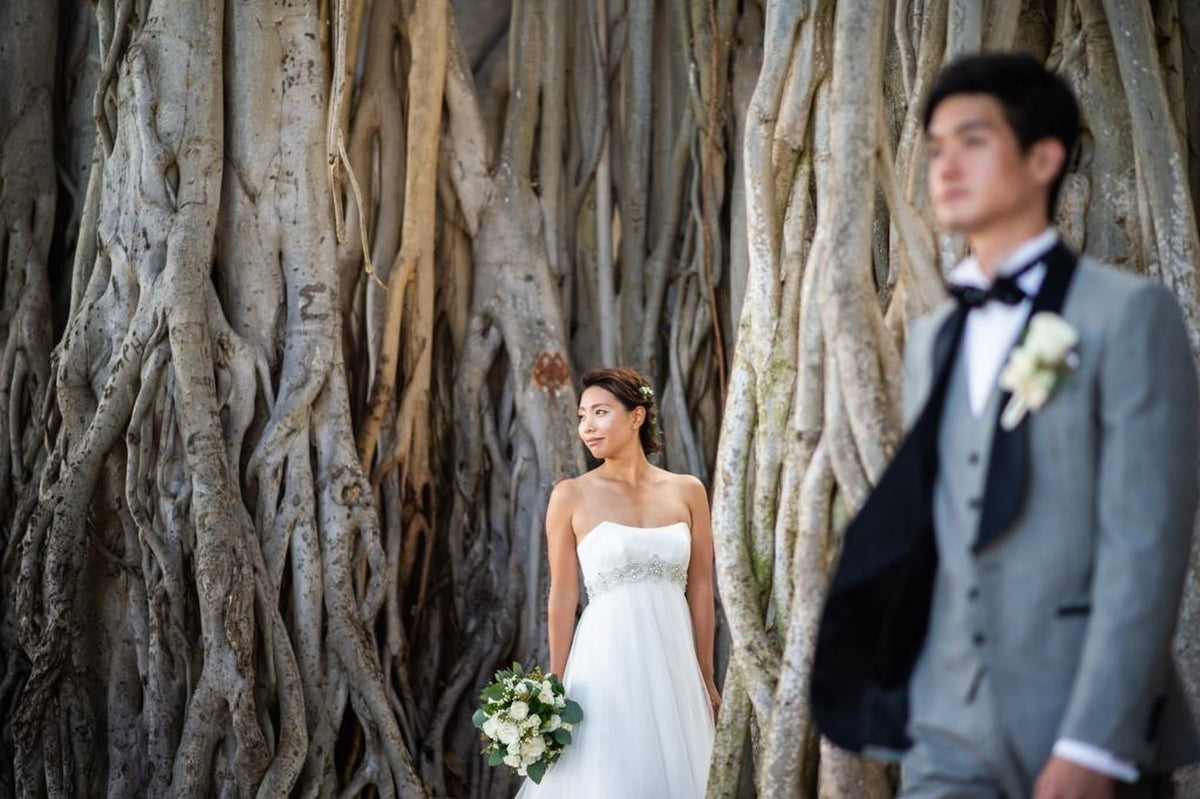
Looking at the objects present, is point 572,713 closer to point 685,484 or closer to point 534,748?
point 534,748

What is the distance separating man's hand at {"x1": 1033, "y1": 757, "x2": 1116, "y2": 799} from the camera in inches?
67.5

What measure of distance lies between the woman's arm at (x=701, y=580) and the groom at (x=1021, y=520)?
2.33 metres

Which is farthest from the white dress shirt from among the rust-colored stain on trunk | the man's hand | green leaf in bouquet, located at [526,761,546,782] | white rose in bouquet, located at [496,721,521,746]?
the rust-colored stain on trunk

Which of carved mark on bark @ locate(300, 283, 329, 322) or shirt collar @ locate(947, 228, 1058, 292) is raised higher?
carved mark on bark @ locate(300, 283, 329, 322)

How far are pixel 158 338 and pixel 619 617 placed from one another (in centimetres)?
172

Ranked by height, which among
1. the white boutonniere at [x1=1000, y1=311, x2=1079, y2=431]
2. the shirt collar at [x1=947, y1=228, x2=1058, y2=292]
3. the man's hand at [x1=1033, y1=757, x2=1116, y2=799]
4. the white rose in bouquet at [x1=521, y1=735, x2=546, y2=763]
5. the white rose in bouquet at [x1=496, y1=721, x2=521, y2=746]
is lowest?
the white rose in bouquet at [x1=521, y1=735, x2=546, y2=763]

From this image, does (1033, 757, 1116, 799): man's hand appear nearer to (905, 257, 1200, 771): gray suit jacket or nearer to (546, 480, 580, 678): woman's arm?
(905, 257, 1200, 771): gray suit jacket

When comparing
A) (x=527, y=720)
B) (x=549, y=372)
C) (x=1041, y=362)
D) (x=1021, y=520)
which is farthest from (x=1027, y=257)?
(x=549, y=372)

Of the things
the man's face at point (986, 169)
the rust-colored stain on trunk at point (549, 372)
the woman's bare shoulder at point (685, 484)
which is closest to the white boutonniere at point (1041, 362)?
the man's face at point (986, 169)

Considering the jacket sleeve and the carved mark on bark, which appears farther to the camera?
the carved mark on bark

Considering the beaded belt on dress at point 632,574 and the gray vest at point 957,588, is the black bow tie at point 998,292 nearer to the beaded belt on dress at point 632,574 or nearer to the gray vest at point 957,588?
the gray vest at point 957,588

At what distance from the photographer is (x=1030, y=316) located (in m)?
1.88

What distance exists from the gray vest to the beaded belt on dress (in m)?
2.27

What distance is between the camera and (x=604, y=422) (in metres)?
4.29
